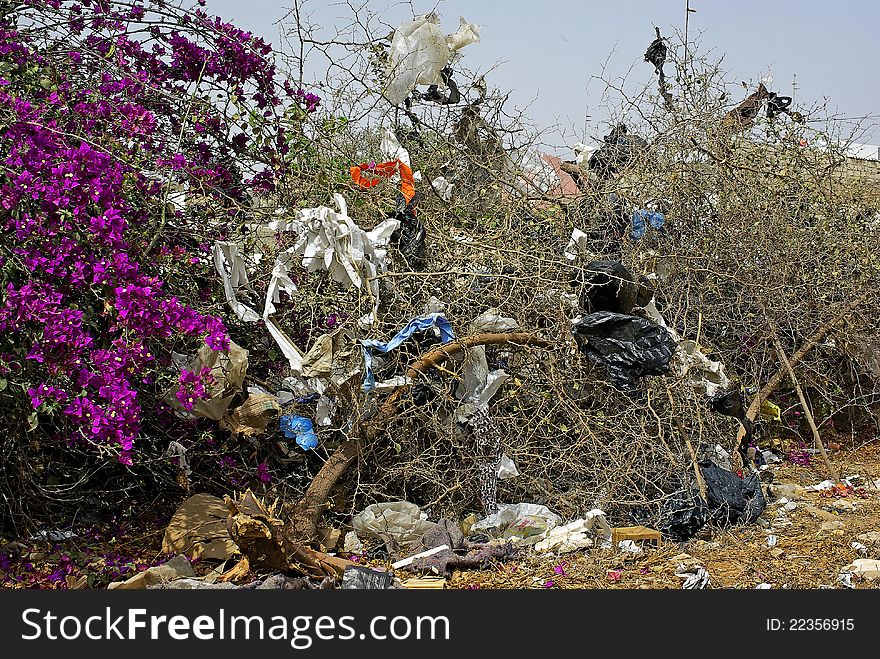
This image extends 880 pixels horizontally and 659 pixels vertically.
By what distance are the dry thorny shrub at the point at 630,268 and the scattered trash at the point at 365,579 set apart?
22.7 inches

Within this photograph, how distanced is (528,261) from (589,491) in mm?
1011

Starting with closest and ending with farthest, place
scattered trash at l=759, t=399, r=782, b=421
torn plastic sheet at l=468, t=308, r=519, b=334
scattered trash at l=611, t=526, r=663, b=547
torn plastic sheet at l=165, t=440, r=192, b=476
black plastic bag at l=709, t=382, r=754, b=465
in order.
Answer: scattered trash at l=611, t=526, r=663, b=547, torn plastic sheet at l=165, t=440, r=192, b=476, torn plastic sheet at l=468, t=308, r=519, b=334, black plastic bag at l=709, t=382, r=754, b=465, scattered trash at l=759, t=399, r=782, b=421

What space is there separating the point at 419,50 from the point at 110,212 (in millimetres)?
1813

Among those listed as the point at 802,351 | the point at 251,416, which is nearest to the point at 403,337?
the point at 251,416

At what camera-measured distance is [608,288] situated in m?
3.53

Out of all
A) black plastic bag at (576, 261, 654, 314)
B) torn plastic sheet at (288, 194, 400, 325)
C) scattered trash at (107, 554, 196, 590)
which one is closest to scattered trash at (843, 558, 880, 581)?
black plastic bag at (576, 261, 654, 314)

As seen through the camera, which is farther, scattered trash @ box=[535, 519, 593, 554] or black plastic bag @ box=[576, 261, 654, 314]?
black plastic bag @ box=[576, 261, 654, 314]

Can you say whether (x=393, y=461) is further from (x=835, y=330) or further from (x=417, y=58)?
(x=835, y=330)

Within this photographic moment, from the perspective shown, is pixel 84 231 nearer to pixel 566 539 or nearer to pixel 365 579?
pixel 365 579

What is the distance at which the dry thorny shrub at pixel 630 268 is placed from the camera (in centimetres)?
357

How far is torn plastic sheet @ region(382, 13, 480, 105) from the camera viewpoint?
4.12m

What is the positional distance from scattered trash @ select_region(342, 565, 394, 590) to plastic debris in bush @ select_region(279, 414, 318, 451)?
59 cm

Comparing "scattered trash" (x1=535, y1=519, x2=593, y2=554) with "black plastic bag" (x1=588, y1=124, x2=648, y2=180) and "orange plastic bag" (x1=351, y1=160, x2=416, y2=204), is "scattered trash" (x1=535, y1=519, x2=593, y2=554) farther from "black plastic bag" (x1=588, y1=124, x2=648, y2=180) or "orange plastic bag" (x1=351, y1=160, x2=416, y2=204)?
"black plastic bag" (x1=588, y1=124, x2=648, y2=180)

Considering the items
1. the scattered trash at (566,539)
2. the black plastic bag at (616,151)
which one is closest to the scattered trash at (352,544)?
the scattered trash at (566,539)
